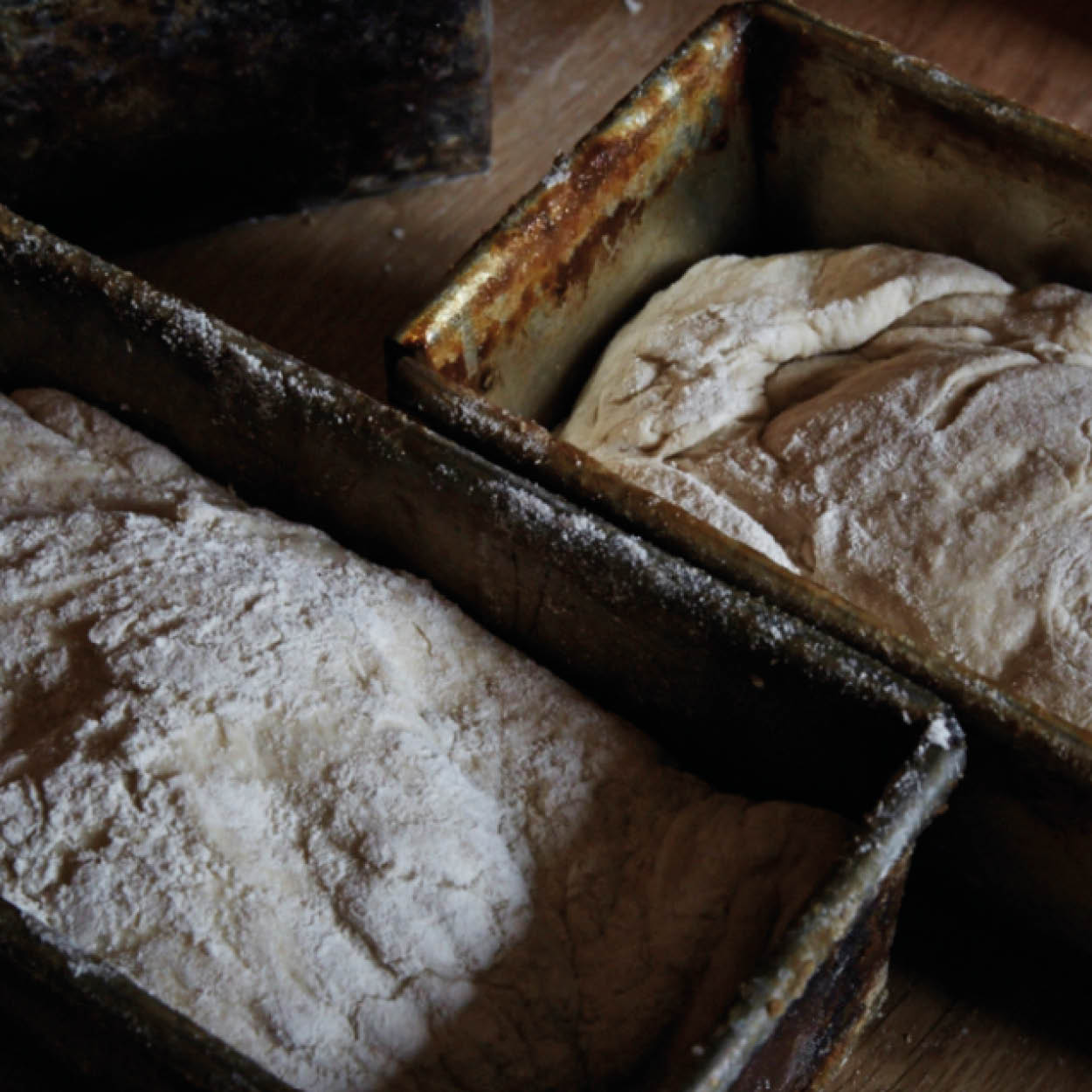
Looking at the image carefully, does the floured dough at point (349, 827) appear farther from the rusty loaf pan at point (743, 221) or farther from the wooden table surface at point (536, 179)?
the wooden table surface at point (536, 179)

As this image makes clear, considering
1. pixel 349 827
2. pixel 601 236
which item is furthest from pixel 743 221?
pixel 349 827

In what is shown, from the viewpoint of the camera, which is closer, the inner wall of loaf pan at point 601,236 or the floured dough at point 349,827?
the floured dough at point 349,827

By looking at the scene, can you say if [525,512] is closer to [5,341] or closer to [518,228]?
[518,228]

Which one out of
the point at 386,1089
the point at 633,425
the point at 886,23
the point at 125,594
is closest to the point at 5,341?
the point at 125,594

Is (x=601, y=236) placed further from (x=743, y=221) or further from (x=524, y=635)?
(x=524, y=635)

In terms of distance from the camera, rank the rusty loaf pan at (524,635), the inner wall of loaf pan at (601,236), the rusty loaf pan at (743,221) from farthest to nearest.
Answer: the inner wall of loaf pan at (601,236) → the rusty loaf pan at (743,221) → the rusty loaf pan at (524,635)

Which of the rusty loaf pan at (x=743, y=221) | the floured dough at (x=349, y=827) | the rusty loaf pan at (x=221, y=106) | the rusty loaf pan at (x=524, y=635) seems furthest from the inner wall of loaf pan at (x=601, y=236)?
the rusty loaf pan at (x=221, y=106)

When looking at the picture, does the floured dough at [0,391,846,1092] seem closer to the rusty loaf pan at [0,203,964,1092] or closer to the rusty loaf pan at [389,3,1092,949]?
the rusty loaf pan at [0,203,964,1092]
